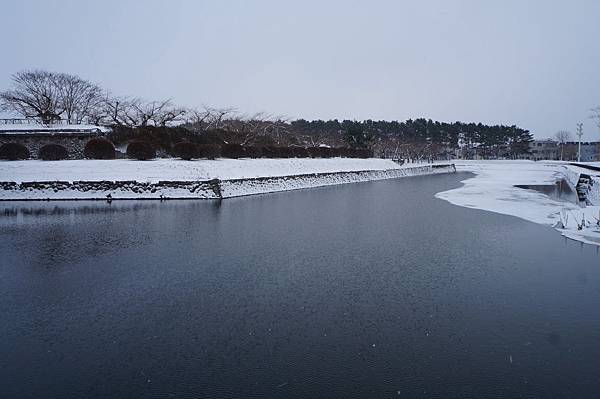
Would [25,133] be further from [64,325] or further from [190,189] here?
[64,325]

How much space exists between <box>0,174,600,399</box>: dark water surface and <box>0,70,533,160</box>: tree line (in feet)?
80.7

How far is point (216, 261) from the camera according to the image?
10211 millimetres

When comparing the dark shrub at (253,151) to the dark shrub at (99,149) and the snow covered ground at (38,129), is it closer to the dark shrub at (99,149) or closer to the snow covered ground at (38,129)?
the dark shrub at (99,149)

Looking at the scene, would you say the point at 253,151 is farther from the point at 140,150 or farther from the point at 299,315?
the point at 299,315

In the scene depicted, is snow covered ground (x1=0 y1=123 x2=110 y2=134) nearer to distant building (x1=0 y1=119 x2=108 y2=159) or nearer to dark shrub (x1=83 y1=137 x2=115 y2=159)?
distant building (x1=0 y1=119 x2=108 y2=159)

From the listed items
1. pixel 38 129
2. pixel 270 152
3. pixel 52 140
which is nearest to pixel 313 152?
pixel 270 152

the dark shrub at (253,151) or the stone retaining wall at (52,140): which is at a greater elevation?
the stone retaining wall at (52,140)

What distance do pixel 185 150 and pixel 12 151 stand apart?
34.1 ft

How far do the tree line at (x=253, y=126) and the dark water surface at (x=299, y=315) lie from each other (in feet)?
80.7

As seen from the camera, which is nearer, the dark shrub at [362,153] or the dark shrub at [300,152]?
the dark shrub at [300,152]

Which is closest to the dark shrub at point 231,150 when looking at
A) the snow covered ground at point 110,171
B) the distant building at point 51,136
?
the snow covered ground at point 110,171

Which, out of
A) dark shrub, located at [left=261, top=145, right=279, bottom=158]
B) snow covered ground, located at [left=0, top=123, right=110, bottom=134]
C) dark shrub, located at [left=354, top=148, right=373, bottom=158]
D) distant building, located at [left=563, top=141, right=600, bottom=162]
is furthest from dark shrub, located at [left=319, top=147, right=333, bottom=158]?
distant building, located at [left=563, top=141, right=600, bottom=162]

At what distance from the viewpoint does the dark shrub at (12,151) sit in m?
27.4

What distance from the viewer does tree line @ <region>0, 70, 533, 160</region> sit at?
145 ft
